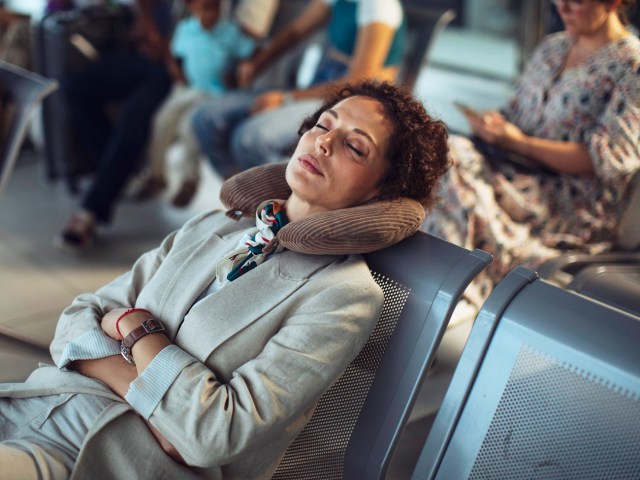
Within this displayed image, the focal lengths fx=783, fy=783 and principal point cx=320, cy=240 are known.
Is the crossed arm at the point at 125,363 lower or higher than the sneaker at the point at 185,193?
higher

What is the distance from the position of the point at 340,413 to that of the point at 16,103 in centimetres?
200

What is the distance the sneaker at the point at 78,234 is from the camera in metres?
3.76

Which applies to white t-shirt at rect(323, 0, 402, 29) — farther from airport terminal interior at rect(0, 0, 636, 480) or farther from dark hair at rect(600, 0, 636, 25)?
dark hair at rect(600, 0, 636, 25)

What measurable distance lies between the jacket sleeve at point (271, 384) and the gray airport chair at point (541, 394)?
209 mm

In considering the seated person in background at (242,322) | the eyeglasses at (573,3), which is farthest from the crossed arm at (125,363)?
the eyeglasses at (573,3)

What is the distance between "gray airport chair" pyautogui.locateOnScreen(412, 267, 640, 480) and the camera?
117 cm

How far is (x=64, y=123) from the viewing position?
4402 millimetres

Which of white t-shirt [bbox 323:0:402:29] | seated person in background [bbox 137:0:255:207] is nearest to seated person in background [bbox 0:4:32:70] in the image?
seated person in background [bbox 137:0:255:207]

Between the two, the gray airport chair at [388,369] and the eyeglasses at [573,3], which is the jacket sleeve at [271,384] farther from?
the eyeglasses at [573,3]

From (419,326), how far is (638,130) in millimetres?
1370

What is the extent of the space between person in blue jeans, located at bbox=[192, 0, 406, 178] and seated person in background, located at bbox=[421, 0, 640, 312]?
2.82 ft

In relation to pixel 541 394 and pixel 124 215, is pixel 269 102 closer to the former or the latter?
pixel 124 215

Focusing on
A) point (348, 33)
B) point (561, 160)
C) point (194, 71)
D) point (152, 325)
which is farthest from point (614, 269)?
point (194, 71)

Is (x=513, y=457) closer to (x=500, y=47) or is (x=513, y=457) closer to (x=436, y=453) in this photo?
(x=436, y=453)
